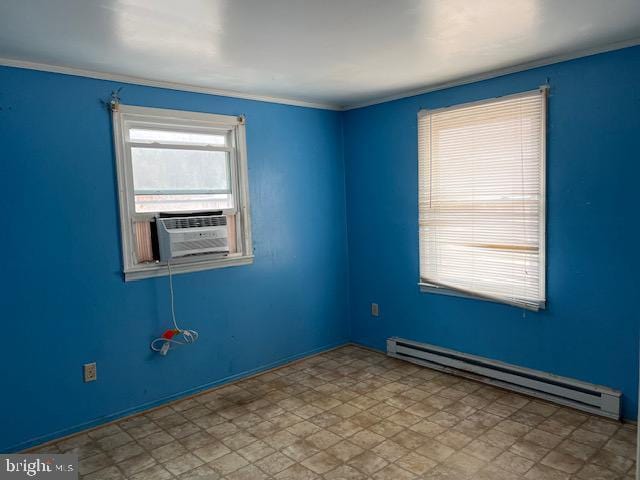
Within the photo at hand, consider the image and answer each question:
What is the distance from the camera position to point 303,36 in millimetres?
2490

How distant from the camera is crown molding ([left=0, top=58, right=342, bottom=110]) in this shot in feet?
9.11

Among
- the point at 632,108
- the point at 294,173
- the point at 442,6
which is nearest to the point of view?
the point at 442,6

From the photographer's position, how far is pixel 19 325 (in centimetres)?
280

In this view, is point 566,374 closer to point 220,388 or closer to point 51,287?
point 220,388

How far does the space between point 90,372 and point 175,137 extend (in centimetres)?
173

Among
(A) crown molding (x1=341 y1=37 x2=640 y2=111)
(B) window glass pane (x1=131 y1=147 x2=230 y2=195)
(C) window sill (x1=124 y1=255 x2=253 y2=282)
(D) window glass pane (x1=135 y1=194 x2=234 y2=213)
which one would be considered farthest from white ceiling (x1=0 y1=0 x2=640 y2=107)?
(C) window sill (x1=124 y1=255 x2=253 y2=282)

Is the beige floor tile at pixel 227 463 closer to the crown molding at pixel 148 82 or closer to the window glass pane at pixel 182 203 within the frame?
the window glass pane at pixel 182 203

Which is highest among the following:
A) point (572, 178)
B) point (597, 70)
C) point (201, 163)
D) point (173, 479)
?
point (597, 70)

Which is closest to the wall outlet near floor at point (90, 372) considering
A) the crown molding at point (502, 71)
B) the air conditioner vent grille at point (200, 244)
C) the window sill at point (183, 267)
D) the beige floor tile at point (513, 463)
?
the window sill at point (183, 267)

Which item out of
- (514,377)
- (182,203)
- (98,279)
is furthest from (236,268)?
(514,377)

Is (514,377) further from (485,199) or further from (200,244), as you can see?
(200,244)

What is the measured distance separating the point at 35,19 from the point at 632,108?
10.6 ft

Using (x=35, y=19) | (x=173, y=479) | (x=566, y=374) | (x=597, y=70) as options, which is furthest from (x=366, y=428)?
(x=35, y=19)

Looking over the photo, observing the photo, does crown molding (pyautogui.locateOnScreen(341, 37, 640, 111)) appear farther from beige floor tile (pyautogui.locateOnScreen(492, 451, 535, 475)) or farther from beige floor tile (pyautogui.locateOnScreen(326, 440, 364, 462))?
beige floor tile (pyautogui.locateOnScreen(326, 440, 364, 462))
